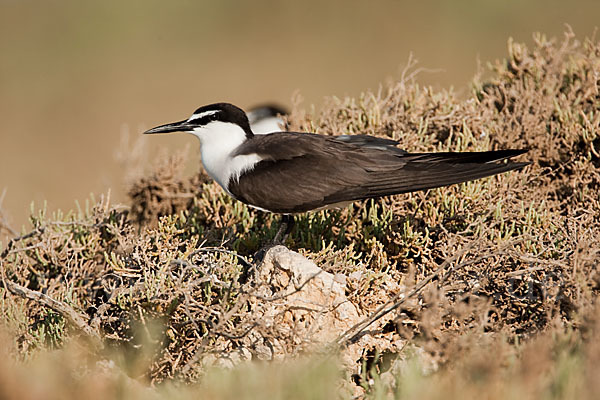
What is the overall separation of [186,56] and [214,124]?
41.4ft

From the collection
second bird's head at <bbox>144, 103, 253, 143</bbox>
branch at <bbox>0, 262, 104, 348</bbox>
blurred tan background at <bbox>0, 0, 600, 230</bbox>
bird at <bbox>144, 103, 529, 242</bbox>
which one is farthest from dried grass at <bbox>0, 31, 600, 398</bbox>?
blurred tan background at <bbox>0, 0, 600, 230</bbox>

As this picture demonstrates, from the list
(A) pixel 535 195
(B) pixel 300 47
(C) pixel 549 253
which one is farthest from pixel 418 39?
(C) pixel 549 253

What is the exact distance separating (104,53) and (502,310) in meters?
15.3

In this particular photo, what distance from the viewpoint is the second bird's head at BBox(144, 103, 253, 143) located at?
4957 mm

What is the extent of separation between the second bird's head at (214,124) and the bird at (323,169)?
12cm

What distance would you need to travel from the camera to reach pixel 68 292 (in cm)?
443

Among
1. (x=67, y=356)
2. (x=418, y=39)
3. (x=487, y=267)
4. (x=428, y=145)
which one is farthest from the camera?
(x=418, y=39)

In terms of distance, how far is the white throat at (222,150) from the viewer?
473 cm

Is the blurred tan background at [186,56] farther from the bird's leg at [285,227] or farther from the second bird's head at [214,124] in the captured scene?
the bird's leg at [285,227]

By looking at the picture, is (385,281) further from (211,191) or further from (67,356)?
(67,356)

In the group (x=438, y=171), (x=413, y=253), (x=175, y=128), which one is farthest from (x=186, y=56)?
(x=438, y=171)

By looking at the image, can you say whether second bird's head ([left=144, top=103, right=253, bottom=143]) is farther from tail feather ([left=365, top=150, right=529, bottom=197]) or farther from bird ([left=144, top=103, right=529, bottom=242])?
tail feather ([left=365, top=150, right=529, bottom=197])

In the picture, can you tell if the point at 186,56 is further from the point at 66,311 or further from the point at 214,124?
the point at 66,311

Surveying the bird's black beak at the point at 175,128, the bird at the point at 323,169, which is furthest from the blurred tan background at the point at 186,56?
the bird at the point at 323,169
